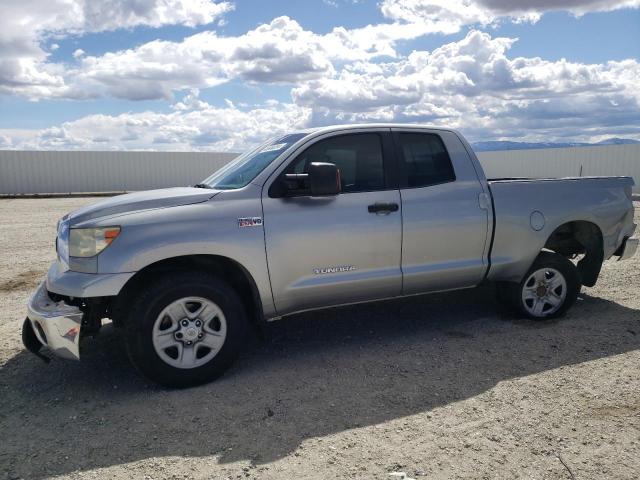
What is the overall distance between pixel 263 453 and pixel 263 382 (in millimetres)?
992

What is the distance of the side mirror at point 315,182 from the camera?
13.5ft

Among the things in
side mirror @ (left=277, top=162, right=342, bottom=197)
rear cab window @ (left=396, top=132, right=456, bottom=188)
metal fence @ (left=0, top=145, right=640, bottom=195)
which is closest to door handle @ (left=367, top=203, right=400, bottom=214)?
rear cab window @ (left=396, top=132, right=456, bottom=188)

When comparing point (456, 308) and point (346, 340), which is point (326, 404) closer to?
point (346, 340)

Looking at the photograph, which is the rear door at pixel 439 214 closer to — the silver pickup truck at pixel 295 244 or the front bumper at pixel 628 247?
the silver pickup truck at pixel 295 244

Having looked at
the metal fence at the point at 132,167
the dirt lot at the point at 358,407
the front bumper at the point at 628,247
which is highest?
the metal fence at the point at 132,167

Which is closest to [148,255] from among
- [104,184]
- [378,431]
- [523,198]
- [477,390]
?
[378,431]

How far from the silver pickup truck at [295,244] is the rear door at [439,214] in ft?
0.04

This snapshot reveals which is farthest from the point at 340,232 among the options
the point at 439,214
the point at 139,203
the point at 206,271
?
the point at 139,203

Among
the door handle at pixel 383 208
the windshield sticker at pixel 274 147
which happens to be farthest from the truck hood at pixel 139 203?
the door handle at pixel 383 208

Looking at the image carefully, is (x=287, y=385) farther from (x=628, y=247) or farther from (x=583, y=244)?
(x=628, y=247)

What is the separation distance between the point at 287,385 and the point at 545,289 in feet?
9.33

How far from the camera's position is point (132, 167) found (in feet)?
104

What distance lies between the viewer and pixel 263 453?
3182mm

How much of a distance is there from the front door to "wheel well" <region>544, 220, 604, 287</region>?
82.1 inches
